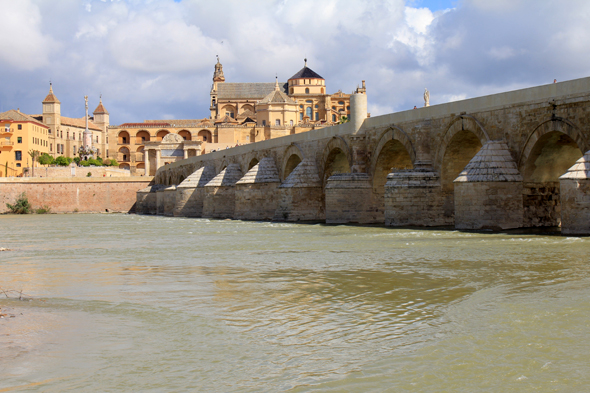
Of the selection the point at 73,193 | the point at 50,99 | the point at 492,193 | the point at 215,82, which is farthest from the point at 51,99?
the point at 492,193

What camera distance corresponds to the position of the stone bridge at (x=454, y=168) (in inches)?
617

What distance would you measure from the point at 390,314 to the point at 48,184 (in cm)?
4855

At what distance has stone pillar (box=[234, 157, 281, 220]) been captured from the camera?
Result: 30875 millimetres

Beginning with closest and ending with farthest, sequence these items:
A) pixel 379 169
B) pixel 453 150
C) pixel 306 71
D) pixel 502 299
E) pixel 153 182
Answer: pixel 502 299
pixel 453 150
pixel 379 169
pixel 153 182
pixel 306 71

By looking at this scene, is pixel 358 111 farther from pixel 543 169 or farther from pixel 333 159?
pixel 543 169

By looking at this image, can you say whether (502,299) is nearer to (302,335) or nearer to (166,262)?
(302,335)

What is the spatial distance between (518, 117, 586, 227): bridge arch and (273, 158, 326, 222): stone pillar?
1124cm

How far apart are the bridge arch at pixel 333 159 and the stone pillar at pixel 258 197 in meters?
3.84

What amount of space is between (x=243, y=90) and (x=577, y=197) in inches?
3121

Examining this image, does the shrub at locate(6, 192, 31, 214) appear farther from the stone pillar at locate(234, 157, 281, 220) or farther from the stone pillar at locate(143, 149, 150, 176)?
the stone pillar at locate(234, 157, 281, 220)

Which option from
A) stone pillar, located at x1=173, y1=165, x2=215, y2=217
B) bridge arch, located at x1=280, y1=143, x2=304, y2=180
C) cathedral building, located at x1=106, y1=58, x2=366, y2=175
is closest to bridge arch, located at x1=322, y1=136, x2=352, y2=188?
bridge arch, located at x1=280, y1=143, x2=304, y2=180

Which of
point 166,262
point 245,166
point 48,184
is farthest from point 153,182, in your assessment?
point 166,262

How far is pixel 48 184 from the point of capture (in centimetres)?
5144

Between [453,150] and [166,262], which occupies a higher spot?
[453,150]
